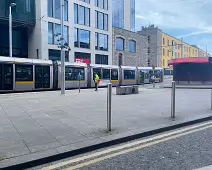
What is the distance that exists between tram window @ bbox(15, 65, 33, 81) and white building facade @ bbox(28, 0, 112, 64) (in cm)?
1022

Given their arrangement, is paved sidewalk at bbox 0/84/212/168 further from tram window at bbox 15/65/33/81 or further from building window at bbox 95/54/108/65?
building window at bbox 95/54/108/65

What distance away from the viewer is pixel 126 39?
144 ft

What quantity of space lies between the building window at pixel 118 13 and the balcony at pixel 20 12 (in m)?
21.9

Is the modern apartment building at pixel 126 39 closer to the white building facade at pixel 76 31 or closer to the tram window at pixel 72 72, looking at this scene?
the white building facade at pixel 76 31

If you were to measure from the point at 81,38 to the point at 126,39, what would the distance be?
1277 centimetres

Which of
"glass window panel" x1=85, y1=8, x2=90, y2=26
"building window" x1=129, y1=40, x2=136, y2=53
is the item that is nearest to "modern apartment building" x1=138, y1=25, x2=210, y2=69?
"building window" x1=129, y1=40, x2=136, y2=53

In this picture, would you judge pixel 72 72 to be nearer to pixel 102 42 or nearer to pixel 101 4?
pixel 102 42

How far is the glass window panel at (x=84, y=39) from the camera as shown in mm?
34625

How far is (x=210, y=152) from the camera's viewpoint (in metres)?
3.99

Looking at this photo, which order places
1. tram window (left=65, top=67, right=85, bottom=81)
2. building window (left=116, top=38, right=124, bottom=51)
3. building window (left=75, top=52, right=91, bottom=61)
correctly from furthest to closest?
building window (left=116, top=38, right=124, bottom=51), building window (left=75, top=52, right=91, bottom=61), tram window (left=65, top=67, right=85, bottom=81)

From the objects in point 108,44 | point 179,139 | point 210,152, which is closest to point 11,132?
point 179,139

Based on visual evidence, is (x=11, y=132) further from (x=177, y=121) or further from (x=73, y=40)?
(x=73, y=40)

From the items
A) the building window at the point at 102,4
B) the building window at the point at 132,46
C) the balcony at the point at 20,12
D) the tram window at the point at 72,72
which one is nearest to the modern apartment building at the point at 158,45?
the building window at the point at 132,46

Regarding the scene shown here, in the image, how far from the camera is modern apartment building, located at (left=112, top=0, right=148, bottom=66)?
4184 centimetres
